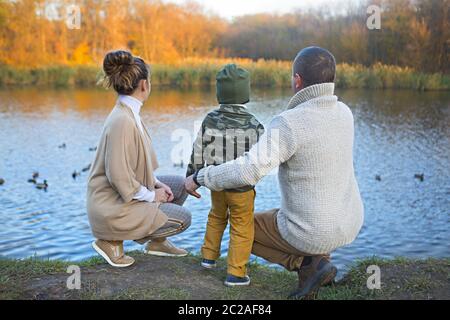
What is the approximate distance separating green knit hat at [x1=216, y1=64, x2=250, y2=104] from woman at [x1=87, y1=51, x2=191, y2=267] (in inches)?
23.3

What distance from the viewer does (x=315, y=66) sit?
2.97m

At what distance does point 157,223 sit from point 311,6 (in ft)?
113

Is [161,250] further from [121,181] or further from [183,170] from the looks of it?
[183,170]

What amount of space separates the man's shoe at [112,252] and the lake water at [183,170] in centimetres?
233

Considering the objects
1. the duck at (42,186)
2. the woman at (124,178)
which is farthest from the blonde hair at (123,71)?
the duck at (42,186)

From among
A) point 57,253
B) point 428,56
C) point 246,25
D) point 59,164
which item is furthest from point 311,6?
point 57,253

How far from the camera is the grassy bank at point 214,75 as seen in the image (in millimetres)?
23875

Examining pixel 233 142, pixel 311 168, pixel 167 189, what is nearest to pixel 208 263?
pixel 167 189

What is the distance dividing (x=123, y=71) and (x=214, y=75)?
2347cm

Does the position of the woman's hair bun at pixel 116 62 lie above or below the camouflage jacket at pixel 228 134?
above

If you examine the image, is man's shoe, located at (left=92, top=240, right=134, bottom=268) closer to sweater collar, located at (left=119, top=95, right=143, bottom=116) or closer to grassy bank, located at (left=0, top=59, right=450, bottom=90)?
sweater collar, located at (left=119, top=95, right=143, bottom=116)

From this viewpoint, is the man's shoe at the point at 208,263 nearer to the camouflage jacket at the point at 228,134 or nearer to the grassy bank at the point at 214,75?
the camouflage jacket at the point at 228,134

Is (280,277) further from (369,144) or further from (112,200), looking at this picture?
(369,144)

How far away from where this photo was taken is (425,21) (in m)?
25.3
